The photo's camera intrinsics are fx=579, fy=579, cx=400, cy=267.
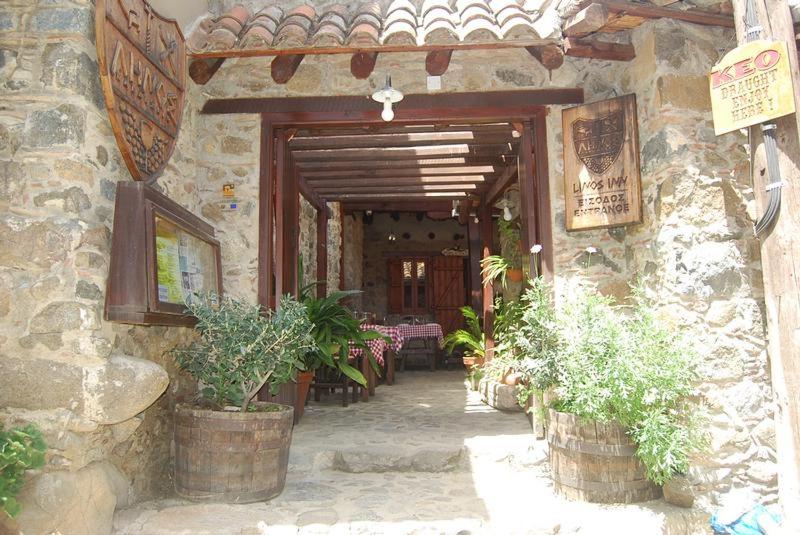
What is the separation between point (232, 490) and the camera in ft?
10.1

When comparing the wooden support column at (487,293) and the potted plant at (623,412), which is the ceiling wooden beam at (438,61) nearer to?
the potted plant at (623,412)

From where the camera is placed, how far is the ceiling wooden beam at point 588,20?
11.4 ft

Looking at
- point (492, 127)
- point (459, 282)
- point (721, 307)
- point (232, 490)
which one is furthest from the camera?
point (459, 282)

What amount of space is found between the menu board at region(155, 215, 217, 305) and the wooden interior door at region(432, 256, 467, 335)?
8614 millimetres

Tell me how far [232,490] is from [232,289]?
1.58 m

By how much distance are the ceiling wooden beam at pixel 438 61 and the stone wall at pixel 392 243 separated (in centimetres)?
826

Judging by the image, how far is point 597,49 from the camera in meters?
3.83

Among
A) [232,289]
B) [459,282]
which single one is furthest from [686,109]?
[459,282]

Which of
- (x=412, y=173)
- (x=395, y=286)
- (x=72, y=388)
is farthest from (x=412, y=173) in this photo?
(x=395, y=286)

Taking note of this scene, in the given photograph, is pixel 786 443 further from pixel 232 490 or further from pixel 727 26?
pixel 232 490

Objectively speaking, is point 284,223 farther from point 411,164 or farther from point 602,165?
point 602,165

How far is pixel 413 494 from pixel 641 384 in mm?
1415

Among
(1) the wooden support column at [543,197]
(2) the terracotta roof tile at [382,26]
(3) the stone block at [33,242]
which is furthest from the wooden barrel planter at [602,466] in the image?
(3) the stone block at [33,242]

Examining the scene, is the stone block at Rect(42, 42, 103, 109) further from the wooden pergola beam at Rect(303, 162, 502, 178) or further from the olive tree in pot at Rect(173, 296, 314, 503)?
the wooden pergola beam at Rect(303, 162, 502, 178)
